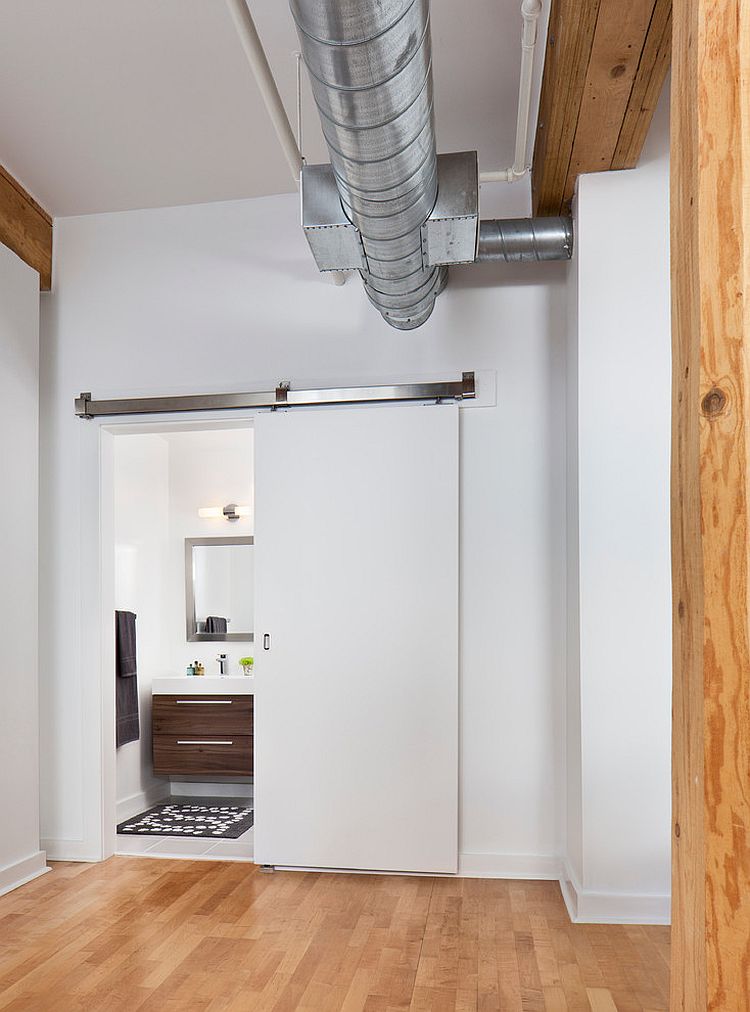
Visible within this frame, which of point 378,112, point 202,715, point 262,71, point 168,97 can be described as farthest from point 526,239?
point 202,715

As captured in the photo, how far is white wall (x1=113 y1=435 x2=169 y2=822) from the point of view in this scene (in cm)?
546

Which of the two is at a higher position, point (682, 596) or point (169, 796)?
point (682, 596)

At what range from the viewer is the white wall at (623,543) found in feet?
11.2

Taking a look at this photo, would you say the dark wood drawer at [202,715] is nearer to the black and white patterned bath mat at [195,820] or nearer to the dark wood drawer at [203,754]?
the dark wood drawer at [203,754]

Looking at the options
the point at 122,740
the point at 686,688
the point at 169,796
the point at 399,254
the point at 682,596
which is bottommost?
the point at 169,796

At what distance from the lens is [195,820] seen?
511cm

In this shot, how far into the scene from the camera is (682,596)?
1.21 meters

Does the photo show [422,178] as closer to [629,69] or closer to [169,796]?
[629,69]

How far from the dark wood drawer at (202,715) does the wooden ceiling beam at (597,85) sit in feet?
11.6

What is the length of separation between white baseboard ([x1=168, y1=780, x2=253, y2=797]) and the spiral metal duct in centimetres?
373

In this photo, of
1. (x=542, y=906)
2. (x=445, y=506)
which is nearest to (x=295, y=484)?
(x=445, y=506)

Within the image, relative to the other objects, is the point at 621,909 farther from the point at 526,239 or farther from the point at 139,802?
the point at 139,802

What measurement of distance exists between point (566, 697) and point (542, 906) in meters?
0.87

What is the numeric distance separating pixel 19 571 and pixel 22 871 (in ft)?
4.42
